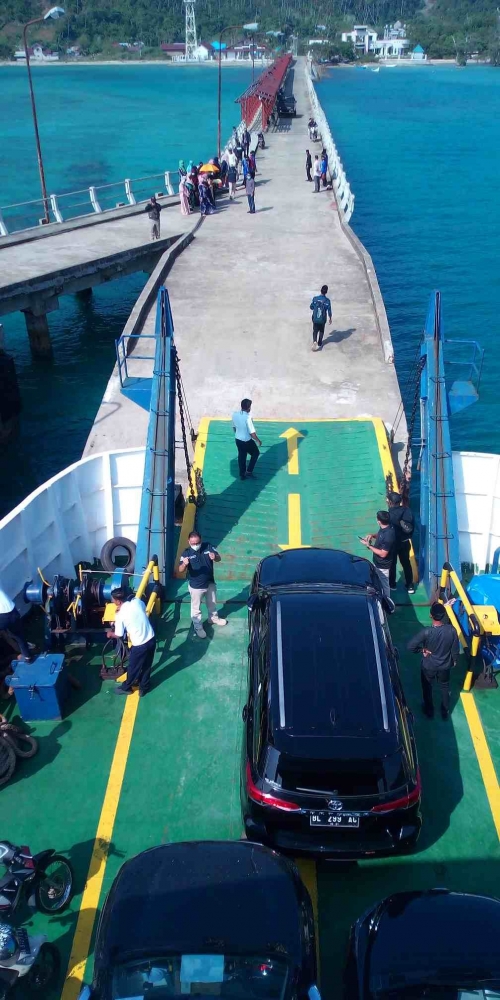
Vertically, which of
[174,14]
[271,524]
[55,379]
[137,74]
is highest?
[174,14]

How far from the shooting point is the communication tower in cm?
17521

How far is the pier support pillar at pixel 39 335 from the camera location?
76.6ft

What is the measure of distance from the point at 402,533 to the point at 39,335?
1847 cm

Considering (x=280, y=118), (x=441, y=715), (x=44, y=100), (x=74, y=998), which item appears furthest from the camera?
(x=44, y=100)

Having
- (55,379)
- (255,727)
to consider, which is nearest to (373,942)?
(255,727)

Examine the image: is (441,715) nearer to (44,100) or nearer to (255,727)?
(255,727)

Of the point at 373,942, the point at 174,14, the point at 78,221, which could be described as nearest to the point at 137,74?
the point at 174,14

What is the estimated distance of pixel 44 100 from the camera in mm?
101812

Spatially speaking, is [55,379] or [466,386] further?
[55,379]

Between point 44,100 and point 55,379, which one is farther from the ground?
point 44,100

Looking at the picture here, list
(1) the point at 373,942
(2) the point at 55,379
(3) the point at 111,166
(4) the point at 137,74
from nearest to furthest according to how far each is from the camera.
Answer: (1) the point at 373,942 < (2) the point at 55,379 < (3) the point at 111,166 < (4) the point at 137,74

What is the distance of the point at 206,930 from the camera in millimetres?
4527

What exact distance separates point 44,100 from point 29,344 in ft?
312

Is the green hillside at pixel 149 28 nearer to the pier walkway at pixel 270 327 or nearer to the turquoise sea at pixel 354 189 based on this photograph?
the turquoise sea at pixel 354 189
